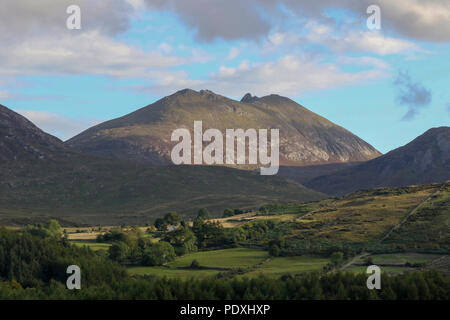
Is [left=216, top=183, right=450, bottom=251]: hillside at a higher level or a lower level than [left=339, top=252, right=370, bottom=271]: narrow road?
higher

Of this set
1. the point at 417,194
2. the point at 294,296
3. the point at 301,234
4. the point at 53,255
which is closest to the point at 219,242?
the point at 301,234

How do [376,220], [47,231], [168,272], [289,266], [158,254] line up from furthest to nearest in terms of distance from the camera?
[47,231]
[376,220]
[158,254]
[168,272]
[289,266]

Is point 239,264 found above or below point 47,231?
→ below

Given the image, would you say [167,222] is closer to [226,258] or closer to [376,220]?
[226,258]

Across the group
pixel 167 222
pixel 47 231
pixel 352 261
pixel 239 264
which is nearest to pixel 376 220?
pixel 352 261

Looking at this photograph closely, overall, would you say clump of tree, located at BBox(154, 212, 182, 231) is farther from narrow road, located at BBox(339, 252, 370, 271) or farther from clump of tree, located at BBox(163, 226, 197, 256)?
narrow road, located at BBox(339, 252, 370, 271)

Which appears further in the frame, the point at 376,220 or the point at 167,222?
the point at 167,222

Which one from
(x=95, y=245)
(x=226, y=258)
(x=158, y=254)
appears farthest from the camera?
→ (x=95, y=245)

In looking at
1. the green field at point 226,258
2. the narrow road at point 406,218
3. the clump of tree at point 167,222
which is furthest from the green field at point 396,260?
the clump of tree at point 167,222

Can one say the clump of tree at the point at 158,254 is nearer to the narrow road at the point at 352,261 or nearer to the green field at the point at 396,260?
the narrow road at the point at 352,261

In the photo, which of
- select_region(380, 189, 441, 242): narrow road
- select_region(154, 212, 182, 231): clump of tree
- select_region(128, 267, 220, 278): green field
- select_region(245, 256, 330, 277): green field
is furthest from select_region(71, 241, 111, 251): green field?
select_region(380, 189, 441, 242): narrow road

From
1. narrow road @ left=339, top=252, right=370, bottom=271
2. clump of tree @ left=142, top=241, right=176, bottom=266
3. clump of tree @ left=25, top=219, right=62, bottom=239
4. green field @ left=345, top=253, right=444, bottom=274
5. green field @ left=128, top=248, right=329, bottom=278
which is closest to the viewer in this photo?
green field @ left=345, top=253, right=444, bottom=274

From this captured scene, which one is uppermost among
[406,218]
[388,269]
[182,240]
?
[406,218]
